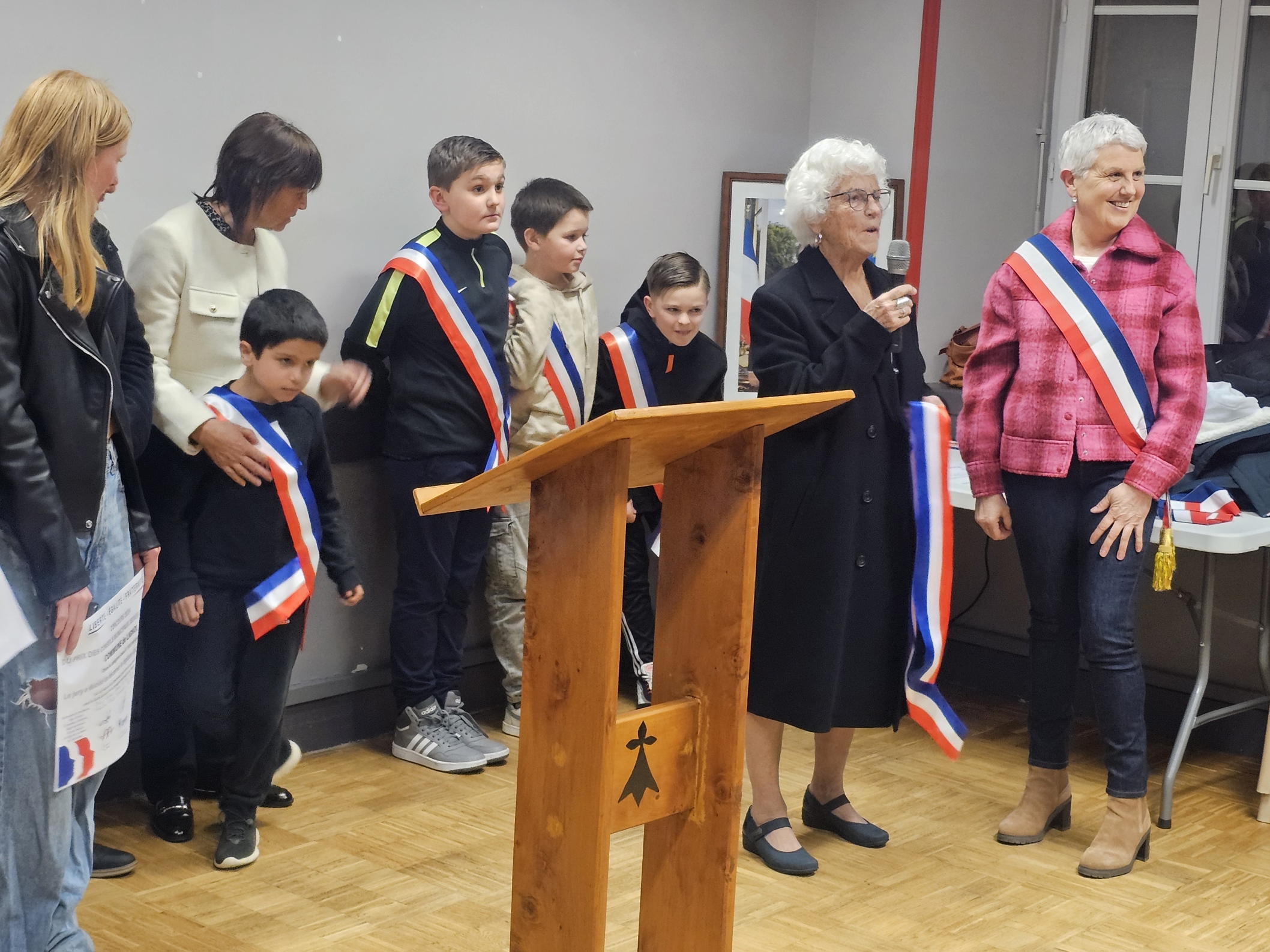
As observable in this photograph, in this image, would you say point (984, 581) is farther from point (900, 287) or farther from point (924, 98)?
point (900, 287)

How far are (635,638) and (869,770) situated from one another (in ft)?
2.39

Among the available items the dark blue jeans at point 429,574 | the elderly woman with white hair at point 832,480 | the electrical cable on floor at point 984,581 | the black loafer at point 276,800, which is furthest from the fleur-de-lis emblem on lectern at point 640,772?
the electrical cable on floor at point 984,581

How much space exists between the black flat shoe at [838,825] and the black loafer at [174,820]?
1220 millimetres

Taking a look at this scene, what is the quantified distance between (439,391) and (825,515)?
1.06 meters

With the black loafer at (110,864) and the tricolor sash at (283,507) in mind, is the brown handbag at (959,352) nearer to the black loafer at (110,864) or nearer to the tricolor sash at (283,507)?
the tricolor sash at (283,507)

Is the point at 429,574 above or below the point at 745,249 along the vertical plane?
below

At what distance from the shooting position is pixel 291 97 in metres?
3.20

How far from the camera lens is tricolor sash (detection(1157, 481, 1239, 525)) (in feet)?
10.4

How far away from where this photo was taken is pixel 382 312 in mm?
3270

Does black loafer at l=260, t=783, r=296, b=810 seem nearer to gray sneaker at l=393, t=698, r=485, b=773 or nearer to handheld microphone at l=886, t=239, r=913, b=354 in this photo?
gray sneaker at l=393, t=698, r=485, b=773

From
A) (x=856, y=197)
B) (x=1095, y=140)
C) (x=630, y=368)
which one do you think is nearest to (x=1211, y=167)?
(x=1095, y=140)

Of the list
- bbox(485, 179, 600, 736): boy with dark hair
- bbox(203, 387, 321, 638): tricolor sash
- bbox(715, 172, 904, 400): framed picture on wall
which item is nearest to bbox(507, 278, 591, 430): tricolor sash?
bbox(485, 179, 600, 736): boy with dark hair

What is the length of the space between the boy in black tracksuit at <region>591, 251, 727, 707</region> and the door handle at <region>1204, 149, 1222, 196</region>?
140 cm

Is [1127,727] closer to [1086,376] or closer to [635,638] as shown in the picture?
[1086,376]
